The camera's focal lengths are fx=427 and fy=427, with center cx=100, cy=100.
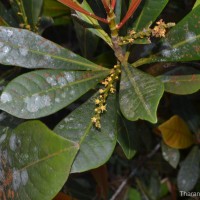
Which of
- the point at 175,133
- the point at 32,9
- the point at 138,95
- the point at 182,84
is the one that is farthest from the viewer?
the point at 175,133

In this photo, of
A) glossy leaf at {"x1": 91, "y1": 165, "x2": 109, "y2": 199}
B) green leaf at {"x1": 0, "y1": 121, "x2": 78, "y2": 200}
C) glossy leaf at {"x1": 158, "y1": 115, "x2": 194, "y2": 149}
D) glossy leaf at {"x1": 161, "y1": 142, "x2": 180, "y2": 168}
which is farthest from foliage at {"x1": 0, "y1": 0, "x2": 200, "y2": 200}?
glossy leaf at {"x1": 91, "y1": 165, "x2": 109, "y2": 199}

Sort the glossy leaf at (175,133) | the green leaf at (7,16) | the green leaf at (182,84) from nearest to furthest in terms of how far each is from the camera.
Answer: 1. the green leaf at (182,84)
2. the green leaf at (7,16)
3. the glossy leaf at (175,133)

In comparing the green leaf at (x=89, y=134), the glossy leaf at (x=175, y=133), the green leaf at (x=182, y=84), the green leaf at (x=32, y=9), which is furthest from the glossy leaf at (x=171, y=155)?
the green leaf at (x=32, y=9)

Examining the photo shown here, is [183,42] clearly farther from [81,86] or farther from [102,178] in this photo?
[102,178]

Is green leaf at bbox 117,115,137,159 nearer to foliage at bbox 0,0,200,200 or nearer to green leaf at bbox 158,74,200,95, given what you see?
foliage at bbox 0,0,200,200

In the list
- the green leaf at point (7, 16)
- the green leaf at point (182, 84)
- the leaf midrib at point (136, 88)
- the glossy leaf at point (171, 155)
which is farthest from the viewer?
the glossy leaf at point (171, 155)

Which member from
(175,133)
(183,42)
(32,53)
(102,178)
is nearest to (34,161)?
(32,53)

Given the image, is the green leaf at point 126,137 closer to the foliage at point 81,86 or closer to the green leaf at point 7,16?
the foliage at point 81,86
